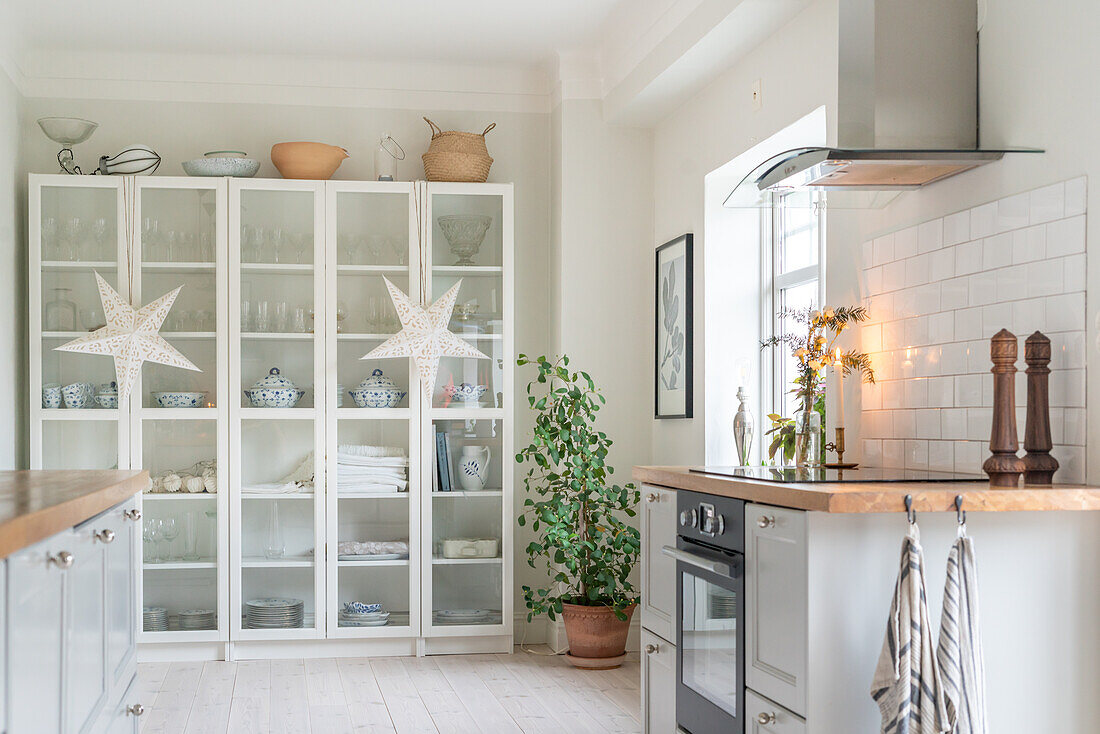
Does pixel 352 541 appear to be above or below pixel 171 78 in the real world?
below

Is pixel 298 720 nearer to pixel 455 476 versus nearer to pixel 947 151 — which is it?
pixel 455 476

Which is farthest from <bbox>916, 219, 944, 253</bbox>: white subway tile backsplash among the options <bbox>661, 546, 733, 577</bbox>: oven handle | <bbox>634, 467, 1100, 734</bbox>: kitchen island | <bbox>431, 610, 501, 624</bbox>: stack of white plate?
<bbox>431, 610, 501, 624</bbox>: stack of white plate

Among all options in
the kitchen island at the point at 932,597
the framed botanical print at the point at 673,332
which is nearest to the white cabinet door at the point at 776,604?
the kitchen island at the point at 932,597

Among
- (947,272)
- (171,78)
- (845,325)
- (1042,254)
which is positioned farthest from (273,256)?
(1042,254)

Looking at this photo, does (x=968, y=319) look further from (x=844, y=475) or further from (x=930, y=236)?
(x=844, y=475)

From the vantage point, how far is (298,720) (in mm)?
3668

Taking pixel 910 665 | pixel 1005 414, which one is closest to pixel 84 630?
pixel 910 665

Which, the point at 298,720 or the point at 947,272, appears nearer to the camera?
the point at 947,272

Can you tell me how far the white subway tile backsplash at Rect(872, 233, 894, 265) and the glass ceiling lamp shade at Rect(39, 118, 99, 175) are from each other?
343 cm

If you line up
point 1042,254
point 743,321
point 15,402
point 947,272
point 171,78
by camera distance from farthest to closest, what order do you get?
point 171,78
point 15,402
point 743,321
point 947,272
point 1042,254

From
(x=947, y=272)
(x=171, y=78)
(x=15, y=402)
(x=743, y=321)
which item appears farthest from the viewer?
(x=171, y=78)

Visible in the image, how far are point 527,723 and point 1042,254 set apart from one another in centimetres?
230

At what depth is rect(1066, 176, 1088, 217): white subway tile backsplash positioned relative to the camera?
2.22 m

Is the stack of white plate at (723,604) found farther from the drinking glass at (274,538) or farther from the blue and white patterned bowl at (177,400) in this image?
the blue and white patterned bowl at (177,400)
